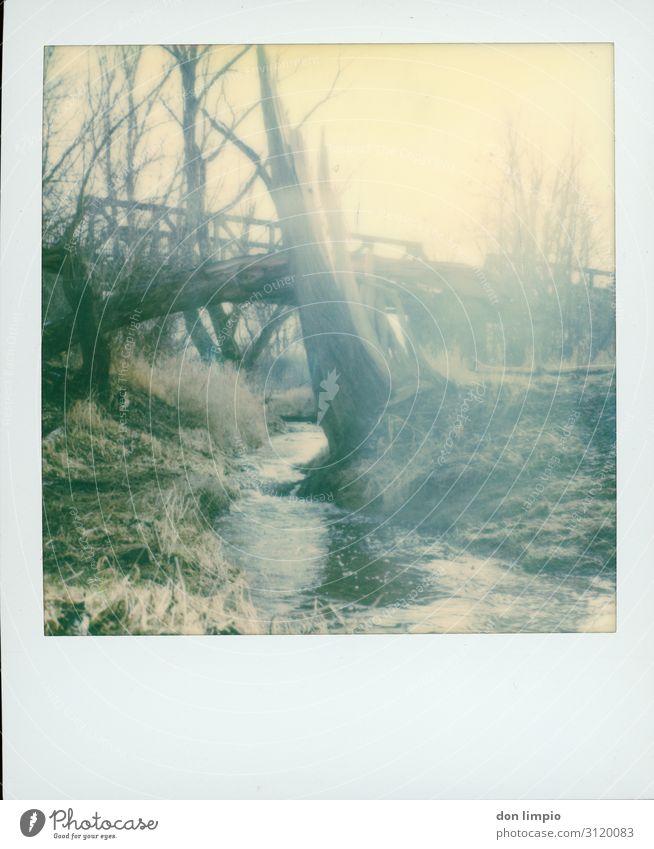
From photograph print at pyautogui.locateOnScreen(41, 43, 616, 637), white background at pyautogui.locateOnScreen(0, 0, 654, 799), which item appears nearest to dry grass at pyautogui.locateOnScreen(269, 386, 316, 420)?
photograph print at pyautogui.locateOnScreen(41, 43, 616, 637)

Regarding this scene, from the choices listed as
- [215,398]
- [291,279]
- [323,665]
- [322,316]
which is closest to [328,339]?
[322,316]

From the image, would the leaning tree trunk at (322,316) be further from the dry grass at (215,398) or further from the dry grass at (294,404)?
the dry grass at (215,398)

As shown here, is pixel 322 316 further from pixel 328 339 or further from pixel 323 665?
pixel 323 665

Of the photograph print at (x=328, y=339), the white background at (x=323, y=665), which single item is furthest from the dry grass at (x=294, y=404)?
the white background at (x=323, y=665)

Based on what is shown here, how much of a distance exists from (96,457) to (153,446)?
13 centimetres

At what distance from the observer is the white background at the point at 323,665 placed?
4.69 ft

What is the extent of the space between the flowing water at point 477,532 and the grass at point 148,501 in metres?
0.06

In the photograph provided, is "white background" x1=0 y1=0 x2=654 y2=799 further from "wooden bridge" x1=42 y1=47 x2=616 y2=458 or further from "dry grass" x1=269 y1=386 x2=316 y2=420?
"dry grass" x1=269 y1=386 x2=316 y2=420

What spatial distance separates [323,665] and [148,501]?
0.53m

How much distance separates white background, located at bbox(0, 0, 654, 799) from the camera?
143cm

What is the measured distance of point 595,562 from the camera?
4.79 feet

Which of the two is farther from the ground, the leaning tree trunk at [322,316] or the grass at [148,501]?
the leaning tree trunk at [322,316]

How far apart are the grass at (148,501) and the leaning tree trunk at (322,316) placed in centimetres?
17

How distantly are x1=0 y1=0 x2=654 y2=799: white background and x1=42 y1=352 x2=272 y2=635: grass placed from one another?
0.05 metres
